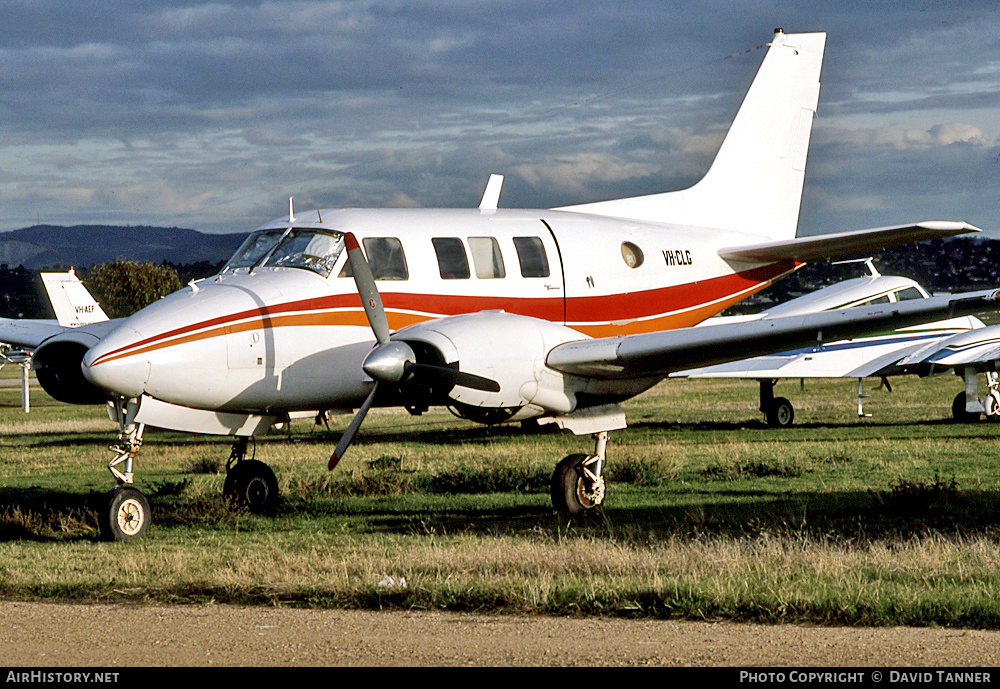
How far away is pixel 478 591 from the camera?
9109mm

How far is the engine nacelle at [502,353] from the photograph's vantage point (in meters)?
12.4

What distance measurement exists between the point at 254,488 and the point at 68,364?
2767 millimetres

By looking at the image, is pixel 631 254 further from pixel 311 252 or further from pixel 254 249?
pixel 254 249

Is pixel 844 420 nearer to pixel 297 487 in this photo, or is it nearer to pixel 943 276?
pixel 297 487

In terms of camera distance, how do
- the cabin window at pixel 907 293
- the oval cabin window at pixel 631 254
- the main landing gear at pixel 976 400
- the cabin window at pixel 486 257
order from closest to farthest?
the cabin window at pixel 486 257 → the oval cabin window at pixel 631 254 → the main landing gear at pixel 976 400 → the cabin window at pixel 907 293

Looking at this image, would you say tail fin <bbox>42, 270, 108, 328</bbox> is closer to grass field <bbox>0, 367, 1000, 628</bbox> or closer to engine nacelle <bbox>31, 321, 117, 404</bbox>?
grass field <bbox>0, 367, 1000, 628</bbox>

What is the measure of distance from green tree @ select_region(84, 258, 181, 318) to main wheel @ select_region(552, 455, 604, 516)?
83.5 meters

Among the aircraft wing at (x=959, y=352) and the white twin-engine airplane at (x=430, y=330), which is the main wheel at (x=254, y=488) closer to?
the white twin-engine airplane at (x=430, y=330)

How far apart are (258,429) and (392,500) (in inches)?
95.0

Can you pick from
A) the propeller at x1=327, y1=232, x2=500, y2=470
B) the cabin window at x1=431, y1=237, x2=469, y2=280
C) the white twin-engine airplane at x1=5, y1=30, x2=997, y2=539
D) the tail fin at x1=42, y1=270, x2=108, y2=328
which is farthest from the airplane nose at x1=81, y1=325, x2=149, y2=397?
the tail fin at x1=42, y1=270, x2=108, y2=328

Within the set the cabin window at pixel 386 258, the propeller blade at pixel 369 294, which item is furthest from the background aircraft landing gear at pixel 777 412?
the propeller blade at pixel 369 294

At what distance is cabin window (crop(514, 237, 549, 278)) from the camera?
587 inches

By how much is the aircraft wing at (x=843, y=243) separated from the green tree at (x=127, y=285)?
81.3 metres

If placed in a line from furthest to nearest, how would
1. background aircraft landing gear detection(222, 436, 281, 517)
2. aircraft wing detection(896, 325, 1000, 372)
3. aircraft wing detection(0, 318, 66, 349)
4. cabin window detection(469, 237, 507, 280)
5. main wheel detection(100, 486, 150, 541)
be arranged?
aircraft wing detection(896, 325, 1000, 372) → aircraft wing detection(0, 318, 66, 349) → background aircraft landing gear detection(222, 436, 281, 517) → cabin window detection(469, 237, 507, 280) → main wheel detection(100, 486, 150, 541)
